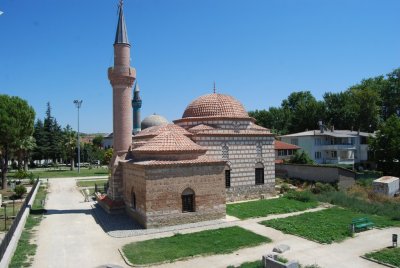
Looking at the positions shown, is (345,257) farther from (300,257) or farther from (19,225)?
(19,225)

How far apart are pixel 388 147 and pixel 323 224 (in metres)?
18.6

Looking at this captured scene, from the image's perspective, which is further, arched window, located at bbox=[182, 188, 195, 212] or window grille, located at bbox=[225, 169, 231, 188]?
window grille, located at bbox=[225, 169, 231, 188]

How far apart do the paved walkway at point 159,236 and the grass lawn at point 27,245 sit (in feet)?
0.90

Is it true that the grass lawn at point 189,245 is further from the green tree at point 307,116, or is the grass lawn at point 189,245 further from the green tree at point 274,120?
the green tree at point 274,120

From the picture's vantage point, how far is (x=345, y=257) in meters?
12.1

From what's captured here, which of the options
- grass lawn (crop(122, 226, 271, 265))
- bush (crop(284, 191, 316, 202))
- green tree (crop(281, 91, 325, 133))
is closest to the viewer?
grass lawn (crop(122, 226, 271, 265))

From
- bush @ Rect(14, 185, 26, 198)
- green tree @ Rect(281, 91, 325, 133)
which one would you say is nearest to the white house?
green tree @ Rect(281, 91, 325, 133)

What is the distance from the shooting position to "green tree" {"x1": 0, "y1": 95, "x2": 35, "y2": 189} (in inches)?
1135

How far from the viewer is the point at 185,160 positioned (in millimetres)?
A: 17828

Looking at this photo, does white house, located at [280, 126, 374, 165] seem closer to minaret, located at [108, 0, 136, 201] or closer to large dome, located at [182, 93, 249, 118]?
large dome, located at [182, 93, 249, 118]

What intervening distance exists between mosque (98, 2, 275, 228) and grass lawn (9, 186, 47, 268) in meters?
3.90

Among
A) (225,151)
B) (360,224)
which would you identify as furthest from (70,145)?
(360,224)

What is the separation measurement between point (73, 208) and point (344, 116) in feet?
151

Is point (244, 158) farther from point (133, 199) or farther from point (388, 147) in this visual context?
point (388, 147)
